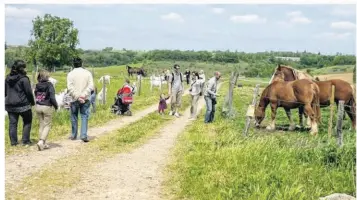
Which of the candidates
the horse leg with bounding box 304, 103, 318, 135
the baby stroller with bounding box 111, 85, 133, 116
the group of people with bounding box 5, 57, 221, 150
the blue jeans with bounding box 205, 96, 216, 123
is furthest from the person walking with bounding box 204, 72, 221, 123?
the group of people with bounding box 5, 57, 221, 150

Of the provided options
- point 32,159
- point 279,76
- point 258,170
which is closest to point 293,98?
point 279,76

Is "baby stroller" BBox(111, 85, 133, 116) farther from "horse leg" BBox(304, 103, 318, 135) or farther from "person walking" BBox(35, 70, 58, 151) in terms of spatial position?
"person walking" BBox(35, 70, 58, 151)

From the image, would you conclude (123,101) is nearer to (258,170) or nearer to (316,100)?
(316,100)

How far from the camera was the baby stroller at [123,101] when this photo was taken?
14.0 meters

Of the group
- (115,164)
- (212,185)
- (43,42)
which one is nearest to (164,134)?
(115,164)

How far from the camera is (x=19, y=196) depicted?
5457 mm

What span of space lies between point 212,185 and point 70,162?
263 cm

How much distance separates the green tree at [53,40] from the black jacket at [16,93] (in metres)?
43.0

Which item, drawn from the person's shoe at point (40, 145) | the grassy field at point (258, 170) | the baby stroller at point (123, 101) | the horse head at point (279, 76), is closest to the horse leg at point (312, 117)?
the horse head at point (279, 76)

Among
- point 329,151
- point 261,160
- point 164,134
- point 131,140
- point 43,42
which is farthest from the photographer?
point 43,42

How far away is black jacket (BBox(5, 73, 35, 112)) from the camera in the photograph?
8.03m

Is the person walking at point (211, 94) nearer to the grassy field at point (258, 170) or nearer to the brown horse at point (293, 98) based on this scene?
the brown horse at point (293, 98)

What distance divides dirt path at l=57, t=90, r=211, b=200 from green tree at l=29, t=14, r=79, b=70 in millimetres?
43737

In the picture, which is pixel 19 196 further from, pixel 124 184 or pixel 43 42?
pixel 43 42
